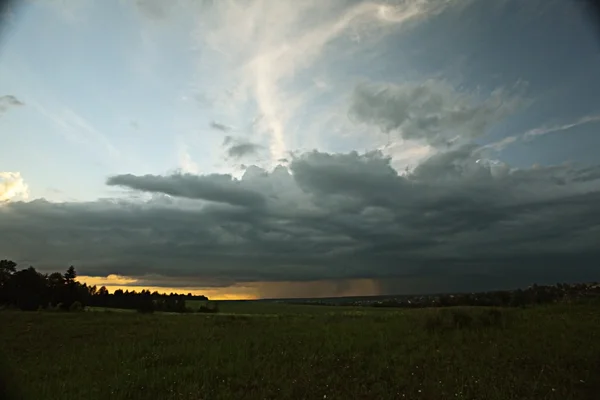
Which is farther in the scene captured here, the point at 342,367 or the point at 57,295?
the point at 57,295

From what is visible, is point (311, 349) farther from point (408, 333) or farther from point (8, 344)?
point (8, 344)

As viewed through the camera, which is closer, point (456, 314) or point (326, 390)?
point (326, 390)

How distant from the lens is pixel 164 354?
1486 cm

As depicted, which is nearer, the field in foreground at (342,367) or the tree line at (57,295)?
the field in foreground at (342,367)

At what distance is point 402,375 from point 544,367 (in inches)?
144

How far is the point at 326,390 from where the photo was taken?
959 centimetres

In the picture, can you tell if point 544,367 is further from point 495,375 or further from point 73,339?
point 73,339

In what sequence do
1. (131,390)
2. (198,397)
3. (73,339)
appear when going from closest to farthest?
(198,397)
(131,390)
(73,339)

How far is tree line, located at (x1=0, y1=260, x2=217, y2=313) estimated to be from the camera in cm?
6950

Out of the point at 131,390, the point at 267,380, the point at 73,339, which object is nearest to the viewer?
the point at 131,390

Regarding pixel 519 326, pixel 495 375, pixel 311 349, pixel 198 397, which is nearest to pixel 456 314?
pixel 519 326

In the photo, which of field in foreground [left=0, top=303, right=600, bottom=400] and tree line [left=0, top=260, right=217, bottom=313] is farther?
tree line [left=0, top=260, right=217, bottom=313]

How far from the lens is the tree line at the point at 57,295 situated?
69.5m

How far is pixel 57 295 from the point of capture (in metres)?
76.8
